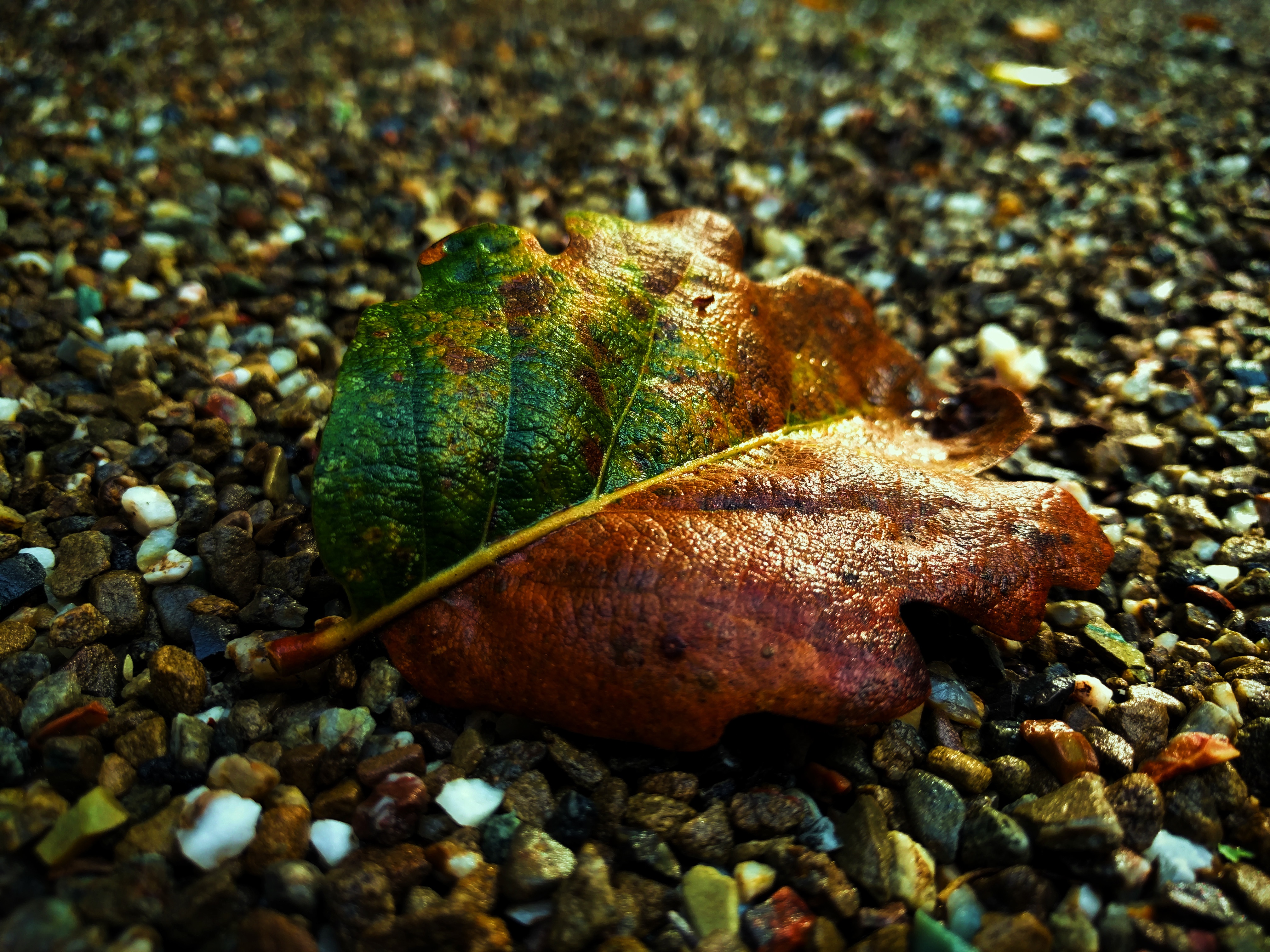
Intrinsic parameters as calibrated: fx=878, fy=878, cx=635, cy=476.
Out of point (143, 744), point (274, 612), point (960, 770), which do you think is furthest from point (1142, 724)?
point (143, 744)

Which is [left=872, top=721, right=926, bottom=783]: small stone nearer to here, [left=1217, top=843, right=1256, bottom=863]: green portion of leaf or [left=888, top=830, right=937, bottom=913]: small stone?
[left=888, top=830, right=937, bottom=913]: small stone

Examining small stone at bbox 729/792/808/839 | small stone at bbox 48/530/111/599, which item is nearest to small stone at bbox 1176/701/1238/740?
small stone at bbox 729/792/808/839

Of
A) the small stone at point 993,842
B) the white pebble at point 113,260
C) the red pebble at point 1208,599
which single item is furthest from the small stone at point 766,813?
the white pebble at point 113,260

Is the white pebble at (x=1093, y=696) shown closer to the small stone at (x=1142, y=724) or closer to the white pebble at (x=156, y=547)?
the small stone at (x=1142, y=724)

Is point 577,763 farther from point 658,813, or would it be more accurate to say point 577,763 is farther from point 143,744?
point 143,744

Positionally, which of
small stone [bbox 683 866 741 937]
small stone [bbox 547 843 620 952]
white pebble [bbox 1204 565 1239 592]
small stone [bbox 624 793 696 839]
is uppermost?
small stone [bbox 547 843 620 952]

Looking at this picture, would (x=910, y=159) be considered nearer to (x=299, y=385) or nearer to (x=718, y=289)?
(x=718, y=289)
